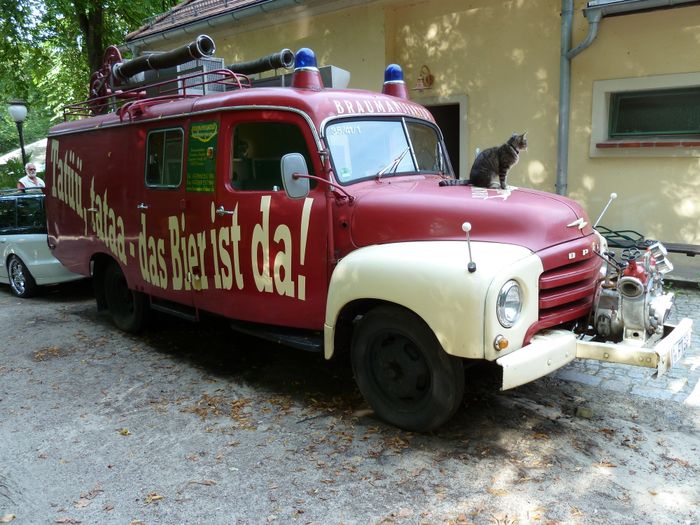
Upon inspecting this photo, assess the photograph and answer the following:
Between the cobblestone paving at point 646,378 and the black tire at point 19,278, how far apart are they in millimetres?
7405

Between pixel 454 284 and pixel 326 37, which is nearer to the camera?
pixel 454 284

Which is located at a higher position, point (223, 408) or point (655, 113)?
point (655, 113)

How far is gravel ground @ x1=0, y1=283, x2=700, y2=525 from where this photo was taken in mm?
3227

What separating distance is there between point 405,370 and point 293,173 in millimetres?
1539

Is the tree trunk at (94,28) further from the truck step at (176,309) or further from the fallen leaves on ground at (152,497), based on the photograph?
the fallen leaves on ground at (152,497)

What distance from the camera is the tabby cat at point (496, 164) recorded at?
450cm

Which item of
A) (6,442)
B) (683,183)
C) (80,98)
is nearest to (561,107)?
(683,183)

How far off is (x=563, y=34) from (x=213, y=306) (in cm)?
621

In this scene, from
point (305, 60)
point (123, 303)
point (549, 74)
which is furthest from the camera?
point (549, 74)

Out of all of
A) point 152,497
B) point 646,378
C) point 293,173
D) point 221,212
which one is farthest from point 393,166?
point 152,497

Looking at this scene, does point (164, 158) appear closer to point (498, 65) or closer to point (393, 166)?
point (393, 166)

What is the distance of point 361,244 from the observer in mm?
4129

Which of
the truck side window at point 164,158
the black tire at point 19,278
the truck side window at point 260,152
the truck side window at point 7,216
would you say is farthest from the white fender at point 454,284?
the truck side window at point 7,216

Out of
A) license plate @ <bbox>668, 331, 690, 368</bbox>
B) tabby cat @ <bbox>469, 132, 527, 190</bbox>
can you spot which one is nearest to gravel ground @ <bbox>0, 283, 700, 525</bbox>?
license plate @ <bbox>668, 331, 690, 368</bbox>
